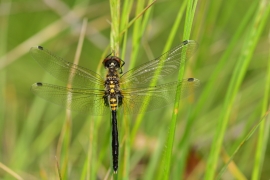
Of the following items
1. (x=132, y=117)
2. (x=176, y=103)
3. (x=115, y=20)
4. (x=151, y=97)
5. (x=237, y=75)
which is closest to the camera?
(x=176, y=103)

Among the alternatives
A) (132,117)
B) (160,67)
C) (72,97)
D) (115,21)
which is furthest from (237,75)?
(132,117)

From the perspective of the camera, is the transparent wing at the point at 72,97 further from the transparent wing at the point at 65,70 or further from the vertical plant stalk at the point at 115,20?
the vertical plant stalk at the point at 115,20

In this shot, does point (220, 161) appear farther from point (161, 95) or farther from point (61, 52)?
point (61, 52)

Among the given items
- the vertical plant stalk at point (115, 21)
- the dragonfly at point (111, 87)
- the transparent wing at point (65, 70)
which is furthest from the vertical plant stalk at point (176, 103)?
the transparent wing at point (65, 70)

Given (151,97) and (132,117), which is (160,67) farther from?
(132,117)

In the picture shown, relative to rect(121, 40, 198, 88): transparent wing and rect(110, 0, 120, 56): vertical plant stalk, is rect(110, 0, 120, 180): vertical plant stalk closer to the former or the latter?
rect(110, 0, 120, 56): vertical plant stalk

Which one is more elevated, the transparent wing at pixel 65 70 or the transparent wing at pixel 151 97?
the transparent wing at pixel 65 70

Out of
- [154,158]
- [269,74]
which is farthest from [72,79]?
[269,74]
